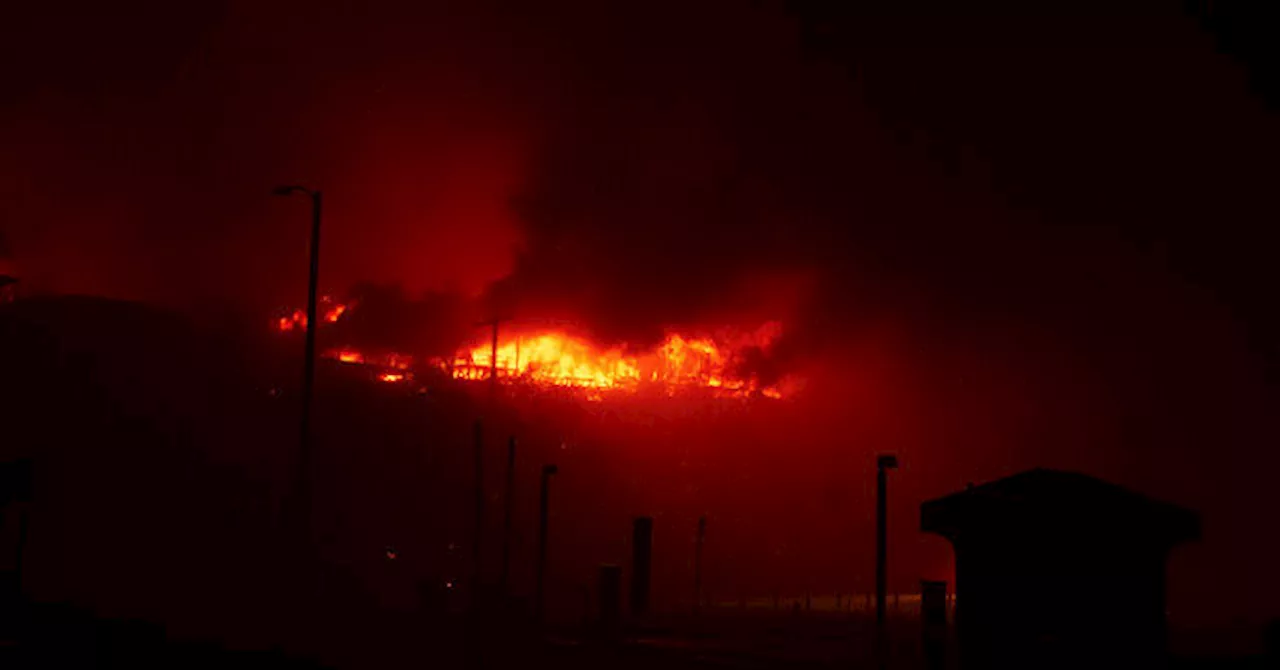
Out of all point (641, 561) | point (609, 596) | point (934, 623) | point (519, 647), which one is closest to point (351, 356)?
point (641, 561)

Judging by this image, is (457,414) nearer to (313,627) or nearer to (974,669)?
(313,627)

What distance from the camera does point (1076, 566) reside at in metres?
11.6

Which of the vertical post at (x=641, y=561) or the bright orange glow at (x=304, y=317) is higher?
the bright orange glow at (x=304, y=317)

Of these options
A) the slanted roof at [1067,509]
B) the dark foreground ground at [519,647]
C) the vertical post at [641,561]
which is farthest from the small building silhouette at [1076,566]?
the vertical post at [641,561]

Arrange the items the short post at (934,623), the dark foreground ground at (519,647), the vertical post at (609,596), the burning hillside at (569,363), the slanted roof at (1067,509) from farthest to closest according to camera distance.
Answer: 1. the burning hillside at (569,363)
2. the vertical post at (609,596)
3. the dark foreground ground at (519,647)
4. the short post at (934,623)
5. the slanted roof at (1067,509)

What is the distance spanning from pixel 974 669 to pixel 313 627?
2329cm

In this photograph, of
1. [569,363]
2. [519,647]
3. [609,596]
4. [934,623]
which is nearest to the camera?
[934,623]

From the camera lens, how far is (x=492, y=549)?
64.8 meters

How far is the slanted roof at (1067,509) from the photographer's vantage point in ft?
37.6

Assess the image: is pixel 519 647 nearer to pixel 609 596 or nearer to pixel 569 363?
pixel 609 596

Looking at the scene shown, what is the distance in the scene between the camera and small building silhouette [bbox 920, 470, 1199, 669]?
11.5 metres

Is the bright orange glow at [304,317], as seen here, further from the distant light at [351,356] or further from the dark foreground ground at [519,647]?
the dark foreground ground at [519,647]

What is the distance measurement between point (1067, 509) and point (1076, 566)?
507 millimetres

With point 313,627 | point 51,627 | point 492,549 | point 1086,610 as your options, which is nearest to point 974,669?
point 1086,610
